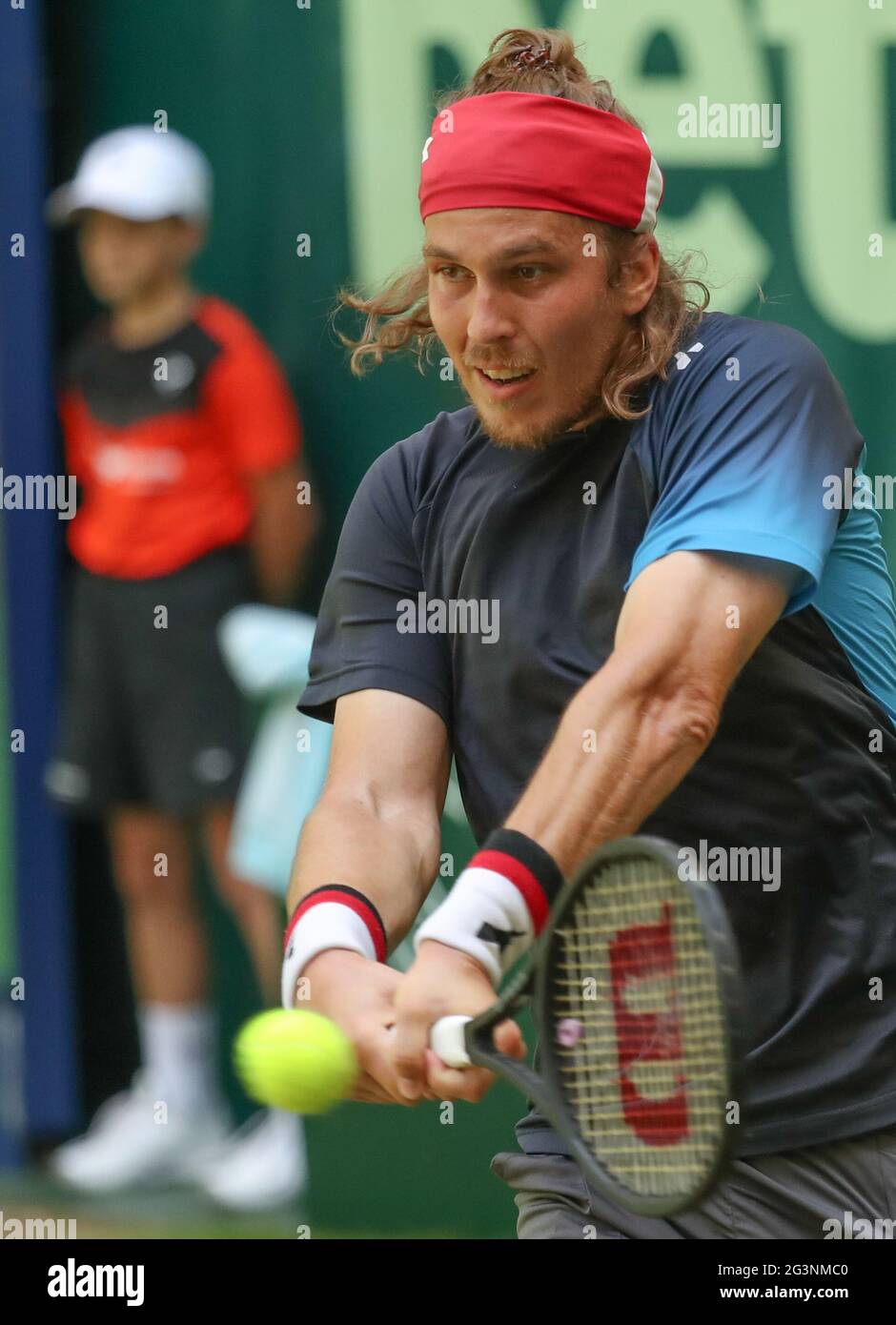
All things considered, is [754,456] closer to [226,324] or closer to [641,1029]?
[641,1029]

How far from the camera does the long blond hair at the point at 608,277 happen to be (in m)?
2.49

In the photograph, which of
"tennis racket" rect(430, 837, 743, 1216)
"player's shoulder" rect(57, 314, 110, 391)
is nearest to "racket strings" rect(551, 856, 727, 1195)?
"tennis racket" rect(430, 837, 743, 1216)

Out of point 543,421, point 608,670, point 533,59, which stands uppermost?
point 533,59

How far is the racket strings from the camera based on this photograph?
1.95 metres

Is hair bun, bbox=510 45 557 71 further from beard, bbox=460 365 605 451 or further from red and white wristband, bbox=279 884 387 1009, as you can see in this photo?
red and white wristband, bbox=279 884 387 1009

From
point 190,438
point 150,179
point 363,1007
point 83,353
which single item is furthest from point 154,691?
point 363,1007

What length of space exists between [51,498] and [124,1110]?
139 centimetres

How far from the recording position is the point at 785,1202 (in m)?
2.41

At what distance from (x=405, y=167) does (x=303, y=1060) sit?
267 cm

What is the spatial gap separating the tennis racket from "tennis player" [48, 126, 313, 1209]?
2473 mm

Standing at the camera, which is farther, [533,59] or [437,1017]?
[533,59]

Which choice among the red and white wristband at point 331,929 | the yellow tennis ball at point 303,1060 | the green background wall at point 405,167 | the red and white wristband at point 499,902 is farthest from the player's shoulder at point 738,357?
the green background wall at point 405,167

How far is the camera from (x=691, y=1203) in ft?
6.31
